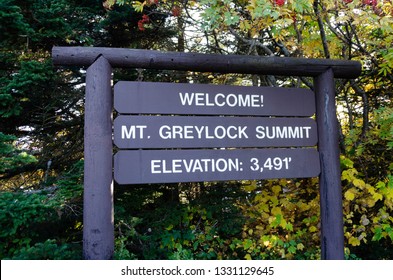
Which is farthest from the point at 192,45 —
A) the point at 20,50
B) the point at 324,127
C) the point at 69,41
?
the point at 324,127

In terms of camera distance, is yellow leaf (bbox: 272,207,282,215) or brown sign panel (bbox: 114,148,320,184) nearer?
brown sign panel (bbox: 114,148,320,184)

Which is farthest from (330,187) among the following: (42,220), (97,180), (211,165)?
(42,220)

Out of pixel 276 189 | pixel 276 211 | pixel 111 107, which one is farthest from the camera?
pixel 276 189

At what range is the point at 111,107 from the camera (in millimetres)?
2600

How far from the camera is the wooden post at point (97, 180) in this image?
249cm

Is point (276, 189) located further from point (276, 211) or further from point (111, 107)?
point (111, 107)

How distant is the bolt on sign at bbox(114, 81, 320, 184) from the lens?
8.36ft

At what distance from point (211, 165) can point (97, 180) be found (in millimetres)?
849

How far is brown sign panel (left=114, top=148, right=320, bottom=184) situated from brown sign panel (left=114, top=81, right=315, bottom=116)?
12.3 inches

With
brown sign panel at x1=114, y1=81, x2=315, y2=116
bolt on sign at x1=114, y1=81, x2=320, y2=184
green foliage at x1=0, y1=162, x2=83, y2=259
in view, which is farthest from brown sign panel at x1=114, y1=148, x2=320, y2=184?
green foliage at x1=0, y1=162, x2=83, y2=259

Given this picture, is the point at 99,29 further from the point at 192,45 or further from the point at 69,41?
the point at 192,45

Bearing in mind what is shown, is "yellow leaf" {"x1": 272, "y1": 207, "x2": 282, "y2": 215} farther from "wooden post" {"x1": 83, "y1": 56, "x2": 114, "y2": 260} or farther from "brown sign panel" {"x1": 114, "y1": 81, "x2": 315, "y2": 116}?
"wooden post" {"x1": 83, "y1": 56, "x2": 114, "y2": 260}

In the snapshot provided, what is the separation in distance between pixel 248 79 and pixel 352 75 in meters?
2.87

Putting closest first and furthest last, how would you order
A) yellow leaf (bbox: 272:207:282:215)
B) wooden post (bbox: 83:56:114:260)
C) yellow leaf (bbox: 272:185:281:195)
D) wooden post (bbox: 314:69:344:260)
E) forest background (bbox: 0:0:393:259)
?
wooden post (bbox: 83:56:114:260)
wooden post (bbox: 314:69:344:260)
forest background (bbox: 0:0:393:259)
yellow leaf (bbox: 272:207:282:215)
yellow leaf (bbox: 272:185:281:195)
